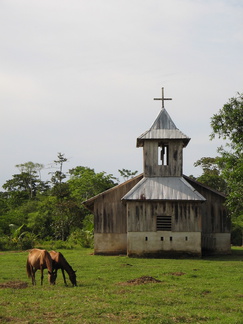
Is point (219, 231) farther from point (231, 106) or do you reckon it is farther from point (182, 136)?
point (231, 106)

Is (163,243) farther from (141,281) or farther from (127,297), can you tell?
(127,297)

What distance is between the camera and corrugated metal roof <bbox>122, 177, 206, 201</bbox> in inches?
1226

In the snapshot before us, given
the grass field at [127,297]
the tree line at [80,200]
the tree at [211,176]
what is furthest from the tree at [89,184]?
the grass field at [127,297]

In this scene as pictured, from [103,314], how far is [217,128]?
53.2 ft

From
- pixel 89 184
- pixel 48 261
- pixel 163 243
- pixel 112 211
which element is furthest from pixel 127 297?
pixel 89 184

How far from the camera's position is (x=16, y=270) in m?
22.7

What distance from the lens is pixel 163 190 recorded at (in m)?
31.7

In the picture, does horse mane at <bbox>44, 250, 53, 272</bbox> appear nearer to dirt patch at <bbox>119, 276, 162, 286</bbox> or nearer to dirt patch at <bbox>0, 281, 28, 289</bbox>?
dirt patch at <bbox>0, 281, 28, 289</bbox>

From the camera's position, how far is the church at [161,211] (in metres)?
30.7

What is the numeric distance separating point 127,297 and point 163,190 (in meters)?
17.2

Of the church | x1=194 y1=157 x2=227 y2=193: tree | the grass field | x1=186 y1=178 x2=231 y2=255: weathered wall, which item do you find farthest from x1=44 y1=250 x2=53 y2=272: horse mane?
x1=194 y1=157 x2=227 y2=193: tree

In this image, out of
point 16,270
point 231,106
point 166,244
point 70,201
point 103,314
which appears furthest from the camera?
point 70,201

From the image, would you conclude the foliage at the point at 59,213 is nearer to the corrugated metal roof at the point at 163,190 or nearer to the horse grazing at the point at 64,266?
the corrugated metal roof at the point at 163,190

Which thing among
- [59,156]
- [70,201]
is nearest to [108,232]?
[70,201]
